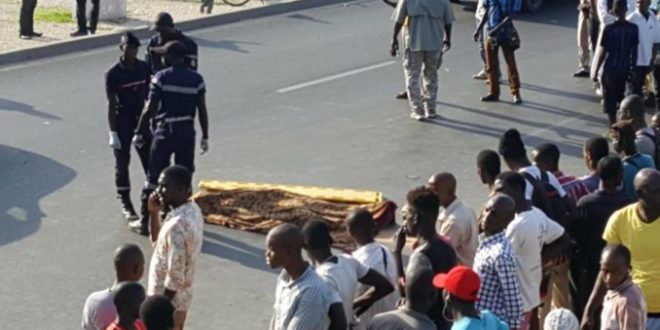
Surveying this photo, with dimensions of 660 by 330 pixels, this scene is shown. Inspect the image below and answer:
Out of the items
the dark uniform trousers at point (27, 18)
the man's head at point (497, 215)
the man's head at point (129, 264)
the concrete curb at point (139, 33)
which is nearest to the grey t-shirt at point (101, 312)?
the man's head at point (129, 264)

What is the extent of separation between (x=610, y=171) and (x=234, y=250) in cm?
386

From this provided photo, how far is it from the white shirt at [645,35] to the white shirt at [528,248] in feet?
23.2

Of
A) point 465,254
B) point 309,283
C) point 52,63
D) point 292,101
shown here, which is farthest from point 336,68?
point 309,283

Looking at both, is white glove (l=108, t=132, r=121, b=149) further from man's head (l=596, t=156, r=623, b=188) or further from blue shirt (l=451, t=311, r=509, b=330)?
blue shirt (l=451, t=311, r=509, b=330)

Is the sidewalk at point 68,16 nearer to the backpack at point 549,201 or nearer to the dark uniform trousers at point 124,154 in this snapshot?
the dark uniform trousers at point 124,154

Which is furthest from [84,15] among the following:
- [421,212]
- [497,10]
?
[421,212]

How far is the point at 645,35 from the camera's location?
16359mm

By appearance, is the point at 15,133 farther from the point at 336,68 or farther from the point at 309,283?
the point at 309,283

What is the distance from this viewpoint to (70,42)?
2106 cm

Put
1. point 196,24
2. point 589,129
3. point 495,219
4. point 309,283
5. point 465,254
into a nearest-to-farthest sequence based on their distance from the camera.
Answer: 1. point 309,283
2. point 495,219
3. point 465,254
4. point 589,129
5. point 196,24

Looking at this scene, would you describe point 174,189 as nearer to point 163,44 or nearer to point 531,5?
point 163,44

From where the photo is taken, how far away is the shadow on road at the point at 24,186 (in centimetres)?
1330

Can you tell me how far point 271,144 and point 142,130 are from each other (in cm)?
325

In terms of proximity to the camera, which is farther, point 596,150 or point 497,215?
point 596,150
